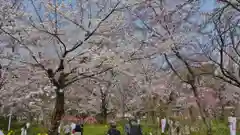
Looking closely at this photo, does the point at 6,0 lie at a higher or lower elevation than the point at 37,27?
higher

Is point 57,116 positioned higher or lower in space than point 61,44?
lower

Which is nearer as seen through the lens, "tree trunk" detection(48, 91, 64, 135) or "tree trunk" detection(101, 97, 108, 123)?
"tree trunk" detection(48, 91, 64, 135)

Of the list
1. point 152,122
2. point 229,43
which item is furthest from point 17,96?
point 152,122

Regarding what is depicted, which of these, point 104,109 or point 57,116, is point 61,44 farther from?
point 104,109

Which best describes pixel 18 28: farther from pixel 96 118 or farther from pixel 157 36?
pixel 96 118

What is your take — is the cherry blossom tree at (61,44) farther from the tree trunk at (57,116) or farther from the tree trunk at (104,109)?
the tree trunk at (104,109)

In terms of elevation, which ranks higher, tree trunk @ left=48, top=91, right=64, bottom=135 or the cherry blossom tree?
the cherry blossom tree

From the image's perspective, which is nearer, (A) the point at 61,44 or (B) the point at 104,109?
(A) the point at 61,44

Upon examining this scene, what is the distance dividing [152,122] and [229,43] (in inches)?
405

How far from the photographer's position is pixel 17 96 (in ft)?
36.3

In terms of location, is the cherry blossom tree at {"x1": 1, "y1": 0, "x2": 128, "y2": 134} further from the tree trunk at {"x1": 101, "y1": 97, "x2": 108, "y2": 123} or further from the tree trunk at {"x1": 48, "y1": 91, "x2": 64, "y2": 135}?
the tree trunk at {"x1": 101, "y1": 97, "x2": 108, "y2": 123}

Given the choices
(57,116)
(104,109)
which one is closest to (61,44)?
(57,116)

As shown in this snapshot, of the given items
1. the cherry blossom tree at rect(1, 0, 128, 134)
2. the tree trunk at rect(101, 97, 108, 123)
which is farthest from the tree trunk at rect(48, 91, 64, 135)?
the tree trunk at rect(101, 97, 108, 123)

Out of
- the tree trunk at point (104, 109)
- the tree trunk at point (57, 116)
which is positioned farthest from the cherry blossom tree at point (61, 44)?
the tree trunk at point (104, 109)
